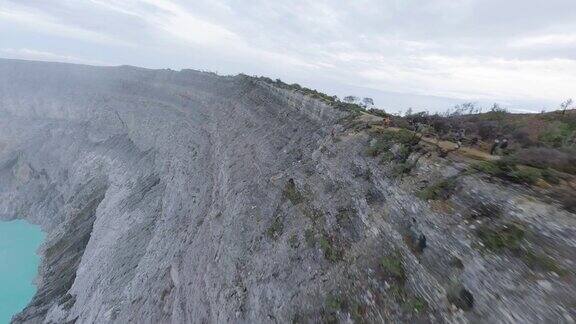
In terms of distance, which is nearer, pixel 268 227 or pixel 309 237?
pixel 309 237

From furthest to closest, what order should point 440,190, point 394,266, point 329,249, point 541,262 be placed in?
point 329,249
point 394,266
point 440,190
point 541,262

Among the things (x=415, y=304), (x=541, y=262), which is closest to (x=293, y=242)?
(x=415, y=304)

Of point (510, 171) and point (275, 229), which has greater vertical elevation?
point (510, 171)

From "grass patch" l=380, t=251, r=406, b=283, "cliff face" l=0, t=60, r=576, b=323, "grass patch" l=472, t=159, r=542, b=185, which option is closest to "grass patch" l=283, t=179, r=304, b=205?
"cliff face" l=0, t=60, r=576, b=323

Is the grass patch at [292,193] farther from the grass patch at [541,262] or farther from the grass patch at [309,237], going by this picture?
the grass patch at [541,262]

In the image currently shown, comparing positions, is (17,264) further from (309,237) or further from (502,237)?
(502,237)

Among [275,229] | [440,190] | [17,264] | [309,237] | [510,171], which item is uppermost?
[510,171]

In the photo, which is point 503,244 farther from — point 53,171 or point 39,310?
point 53,171

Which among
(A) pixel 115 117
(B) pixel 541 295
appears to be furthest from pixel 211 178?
(A) pixel 115 117
